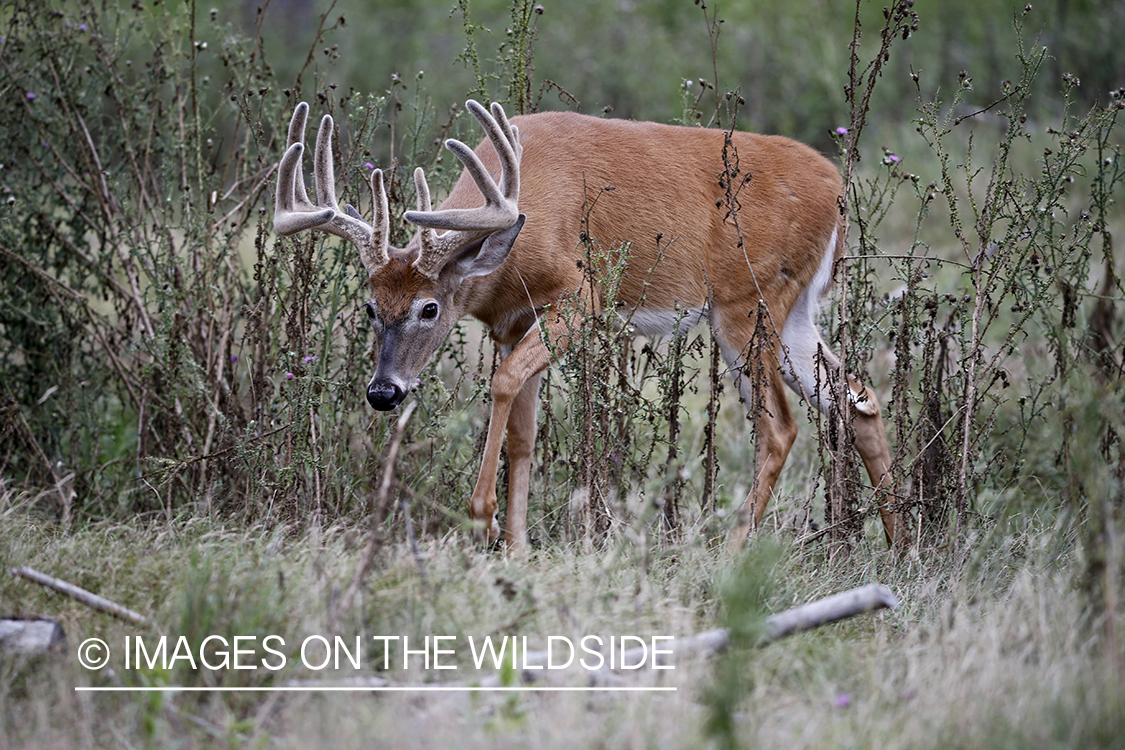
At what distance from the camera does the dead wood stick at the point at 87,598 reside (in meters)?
3.24

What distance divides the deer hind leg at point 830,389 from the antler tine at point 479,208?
55.9 inches

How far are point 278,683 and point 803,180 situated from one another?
3575 mm

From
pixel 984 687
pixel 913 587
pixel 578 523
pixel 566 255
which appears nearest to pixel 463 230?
pixel 566 255

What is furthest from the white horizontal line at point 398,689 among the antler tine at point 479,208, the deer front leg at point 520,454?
the deer front leg at point 520,454

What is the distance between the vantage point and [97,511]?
5.29 m

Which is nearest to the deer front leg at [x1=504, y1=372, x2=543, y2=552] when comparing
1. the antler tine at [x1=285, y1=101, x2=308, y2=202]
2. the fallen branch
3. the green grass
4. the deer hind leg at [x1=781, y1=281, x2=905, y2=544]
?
the green grass

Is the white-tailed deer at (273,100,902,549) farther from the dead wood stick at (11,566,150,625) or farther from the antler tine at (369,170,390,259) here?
the dead wood stick at (11,566,150,625)

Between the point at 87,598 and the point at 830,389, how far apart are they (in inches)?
115

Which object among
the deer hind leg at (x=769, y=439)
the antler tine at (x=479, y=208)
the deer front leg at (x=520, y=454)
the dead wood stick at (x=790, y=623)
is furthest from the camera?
the deer hind leg at (x=769, y=439)

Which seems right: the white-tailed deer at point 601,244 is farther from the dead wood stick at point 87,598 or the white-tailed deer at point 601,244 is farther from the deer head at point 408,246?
the dead wood stick at point 87,598

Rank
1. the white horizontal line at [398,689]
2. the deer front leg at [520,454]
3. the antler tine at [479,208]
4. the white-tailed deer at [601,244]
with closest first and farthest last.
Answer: the white horizontal line at [398,689] → the antler tine at [479,208] → the white-tailed deer at [601,244] → the deer front leg at [520,454]

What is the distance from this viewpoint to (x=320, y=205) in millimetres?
4508

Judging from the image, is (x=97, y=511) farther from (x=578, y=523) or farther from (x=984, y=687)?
(x=984, y=687)

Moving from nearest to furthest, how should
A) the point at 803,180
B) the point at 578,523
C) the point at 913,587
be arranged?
the point at 913,587
the point at 578,523
the point at 803,180
